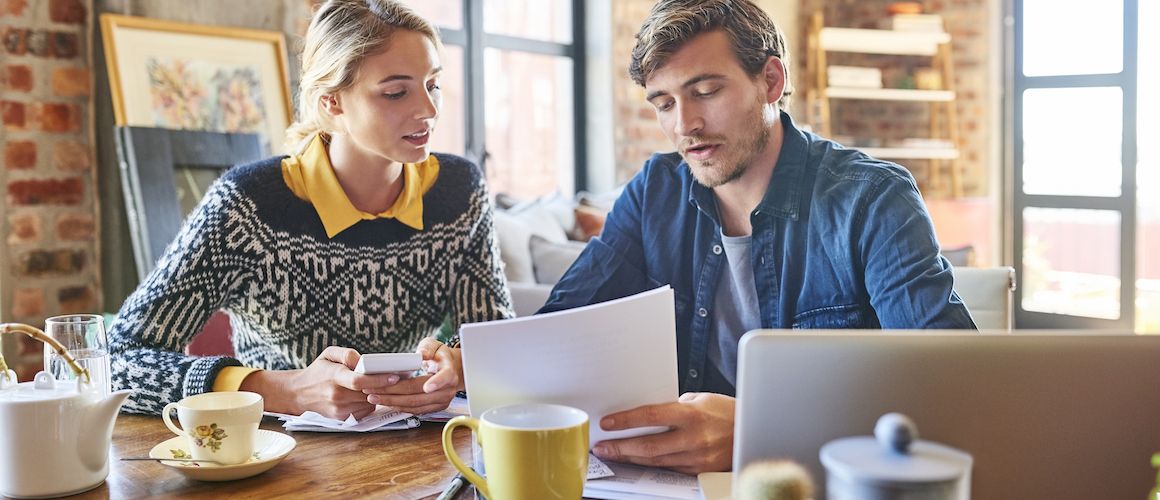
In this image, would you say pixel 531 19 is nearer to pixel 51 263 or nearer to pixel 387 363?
pixel 51 263

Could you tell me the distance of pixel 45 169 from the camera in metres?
2.56

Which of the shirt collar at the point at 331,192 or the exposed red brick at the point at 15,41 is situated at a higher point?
the exposed red brick at the point at 15,41

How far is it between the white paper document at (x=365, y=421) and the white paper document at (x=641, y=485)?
319 mm

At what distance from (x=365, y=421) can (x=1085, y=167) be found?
183 inches

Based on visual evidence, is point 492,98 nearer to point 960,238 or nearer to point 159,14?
point 159,14

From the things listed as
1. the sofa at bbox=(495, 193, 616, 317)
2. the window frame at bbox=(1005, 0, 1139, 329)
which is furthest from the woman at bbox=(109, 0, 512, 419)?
the window frame at bbox=(1005, 0, 1139, 329)

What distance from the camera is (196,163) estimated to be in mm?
2523

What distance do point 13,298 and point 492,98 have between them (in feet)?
7.16

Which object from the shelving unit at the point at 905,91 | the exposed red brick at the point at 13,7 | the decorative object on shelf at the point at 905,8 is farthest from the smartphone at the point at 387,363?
Answer: the decorative object on shelf at the point at 905,8

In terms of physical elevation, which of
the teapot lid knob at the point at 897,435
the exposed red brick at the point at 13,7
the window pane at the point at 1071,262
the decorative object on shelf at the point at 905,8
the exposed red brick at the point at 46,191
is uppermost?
the decorative object on shelf at the point at 905,8

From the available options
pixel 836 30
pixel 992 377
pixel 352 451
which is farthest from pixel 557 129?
pixel 992 377

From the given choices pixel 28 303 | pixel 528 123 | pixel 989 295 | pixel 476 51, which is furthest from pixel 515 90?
pixel 989 295

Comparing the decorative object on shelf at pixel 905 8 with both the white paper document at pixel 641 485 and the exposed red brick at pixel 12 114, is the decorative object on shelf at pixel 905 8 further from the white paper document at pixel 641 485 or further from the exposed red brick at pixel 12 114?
the white paper document at pixel 641 485

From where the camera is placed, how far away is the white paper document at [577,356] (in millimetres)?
910
